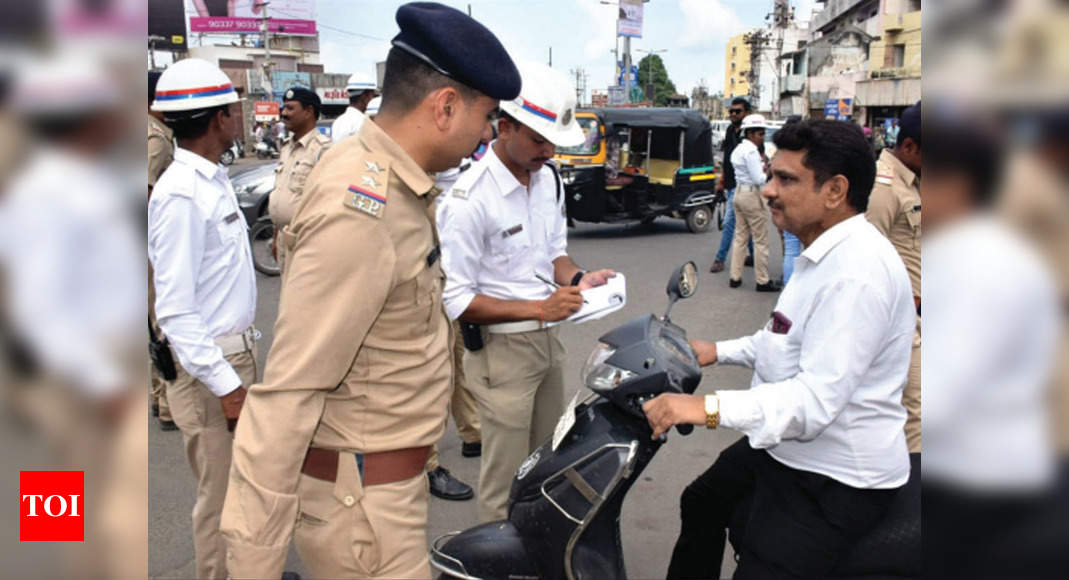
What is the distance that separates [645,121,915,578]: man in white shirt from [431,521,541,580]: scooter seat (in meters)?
0.59

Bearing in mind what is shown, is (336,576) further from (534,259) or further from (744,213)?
(744,213)

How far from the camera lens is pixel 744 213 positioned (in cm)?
758

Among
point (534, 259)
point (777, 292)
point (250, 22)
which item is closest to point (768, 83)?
point (250, 22)

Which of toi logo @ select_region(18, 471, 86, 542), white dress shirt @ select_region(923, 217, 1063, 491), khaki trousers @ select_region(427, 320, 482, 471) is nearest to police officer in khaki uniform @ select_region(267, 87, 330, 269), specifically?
khaki trousers @ select_region(427, 320, 482, 471)

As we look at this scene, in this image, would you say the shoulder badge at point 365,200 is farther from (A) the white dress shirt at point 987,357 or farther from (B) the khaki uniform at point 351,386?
(A) the white dress shirt at point 987,357

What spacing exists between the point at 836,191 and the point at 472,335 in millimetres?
1277

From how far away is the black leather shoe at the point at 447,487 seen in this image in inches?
139

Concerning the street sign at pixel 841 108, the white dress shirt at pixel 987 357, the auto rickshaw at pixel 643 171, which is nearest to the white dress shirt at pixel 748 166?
the auto rickshaw at pixel 643 171

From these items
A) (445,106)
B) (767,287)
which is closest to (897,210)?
(445,106)

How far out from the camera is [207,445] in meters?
2.40

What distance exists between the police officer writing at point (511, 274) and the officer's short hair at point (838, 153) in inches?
33.2

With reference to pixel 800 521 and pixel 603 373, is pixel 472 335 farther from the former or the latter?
pixel 800 521

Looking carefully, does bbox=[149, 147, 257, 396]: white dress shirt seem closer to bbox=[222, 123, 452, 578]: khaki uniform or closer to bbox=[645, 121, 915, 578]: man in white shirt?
bbox=[222, 123, 452, 578]: khaki uniform

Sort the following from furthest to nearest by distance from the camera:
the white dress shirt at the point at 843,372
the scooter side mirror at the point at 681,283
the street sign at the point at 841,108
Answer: the street sign at the point at 841,108, the scooter side mirror at the point at 681,283, the white dress shirt at the point at 843,372
